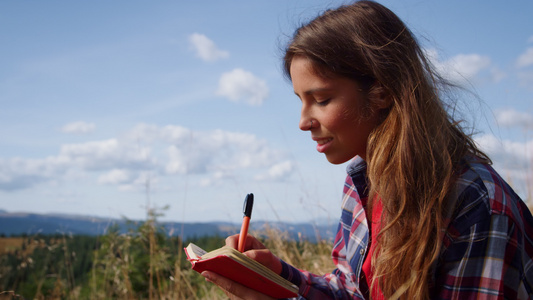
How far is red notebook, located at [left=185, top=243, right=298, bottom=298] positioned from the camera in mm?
1292

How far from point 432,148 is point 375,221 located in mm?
338

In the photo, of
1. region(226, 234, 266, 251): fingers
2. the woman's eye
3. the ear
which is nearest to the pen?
region(226, 234, 266, 251): fingers

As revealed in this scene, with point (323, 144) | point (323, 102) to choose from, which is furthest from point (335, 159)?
point (323, 102)

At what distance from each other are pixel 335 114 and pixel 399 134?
0.72ft

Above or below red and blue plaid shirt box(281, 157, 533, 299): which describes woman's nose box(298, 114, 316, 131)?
above

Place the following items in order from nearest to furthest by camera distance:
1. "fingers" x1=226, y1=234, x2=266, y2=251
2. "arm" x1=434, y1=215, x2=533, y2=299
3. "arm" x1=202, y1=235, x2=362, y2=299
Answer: "arm" x1=434, y1=215, x2=533, y2=299, "arm" x1=202, y1=235, x2=362, y2=299, "fingers" x1=226, y1=234, x2=266, y2=251

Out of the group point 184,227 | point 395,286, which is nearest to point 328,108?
point 395,286

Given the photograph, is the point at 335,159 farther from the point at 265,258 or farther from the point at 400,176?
the point at 265,258

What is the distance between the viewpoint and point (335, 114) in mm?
1521

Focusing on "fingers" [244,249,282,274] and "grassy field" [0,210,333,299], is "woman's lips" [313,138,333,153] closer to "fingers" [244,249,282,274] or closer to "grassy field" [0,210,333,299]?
"fingers" [244,249,282,274]

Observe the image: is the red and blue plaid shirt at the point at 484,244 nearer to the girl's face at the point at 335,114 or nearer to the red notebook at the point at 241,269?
the girl's face at the point at 335,114

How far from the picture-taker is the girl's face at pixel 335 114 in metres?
1.52

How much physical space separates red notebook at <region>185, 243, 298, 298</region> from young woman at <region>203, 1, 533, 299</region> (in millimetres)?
63

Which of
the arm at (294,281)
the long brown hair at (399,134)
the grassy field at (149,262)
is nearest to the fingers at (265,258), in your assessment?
the arm at (294,281)
